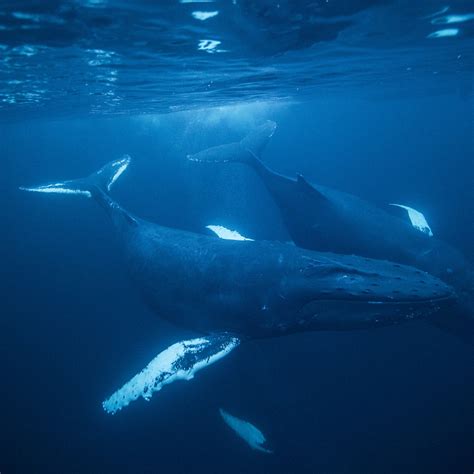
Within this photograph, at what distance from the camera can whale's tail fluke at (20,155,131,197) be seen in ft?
42.7

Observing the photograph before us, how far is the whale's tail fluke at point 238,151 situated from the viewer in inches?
577

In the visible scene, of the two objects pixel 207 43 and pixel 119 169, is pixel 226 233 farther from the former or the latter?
pixel 119 169

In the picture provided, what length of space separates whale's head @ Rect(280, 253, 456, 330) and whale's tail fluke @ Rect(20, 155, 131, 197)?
357 inches

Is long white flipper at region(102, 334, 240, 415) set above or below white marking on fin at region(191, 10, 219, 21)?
below

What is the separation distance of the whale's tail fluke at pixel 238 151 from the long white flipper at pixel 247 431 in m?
8.88

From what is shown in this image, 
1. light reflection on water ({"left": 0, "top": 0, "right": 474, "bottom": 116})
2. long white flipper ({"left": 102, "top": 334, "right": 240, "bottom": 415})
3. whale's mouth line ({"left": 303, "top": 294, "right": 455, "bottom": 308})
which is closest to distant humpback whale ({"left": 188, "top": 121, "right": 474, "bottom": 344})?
whale's mouth line ({"left": 303, "top": 294, "right": 455, "bottom": 308})

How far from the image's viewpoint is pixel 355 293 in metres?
6.10

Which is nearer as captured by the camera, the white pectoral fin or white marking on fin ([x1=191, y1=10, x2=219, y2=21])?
white marking on fin ([x1=191, y1=10, x2=219, y2=21])

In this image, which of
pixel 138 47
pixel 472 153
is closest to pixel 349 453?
pixel 138 47

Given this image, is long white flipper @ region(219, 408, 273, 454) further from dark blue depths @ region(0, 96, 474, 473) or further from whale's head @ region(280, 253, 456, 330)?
whale's head @ region(280, 253, 456, 330)

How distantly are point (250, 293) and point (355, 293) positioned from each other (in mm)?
2285

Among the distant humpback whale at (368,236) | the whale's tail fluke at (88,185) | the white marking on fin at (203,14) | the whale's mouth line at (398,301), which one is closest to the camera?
the whale's mouth line at (398,301)

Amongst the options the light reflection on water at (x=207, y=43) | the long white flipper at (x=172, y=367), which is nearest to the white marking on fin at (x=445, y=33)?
the light reflection on water at (x=207, y=43)

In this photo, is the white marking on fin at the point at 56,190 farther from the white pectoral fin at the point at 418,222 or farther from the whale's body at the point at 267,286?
the white pectoral fin at the point at 418,222
